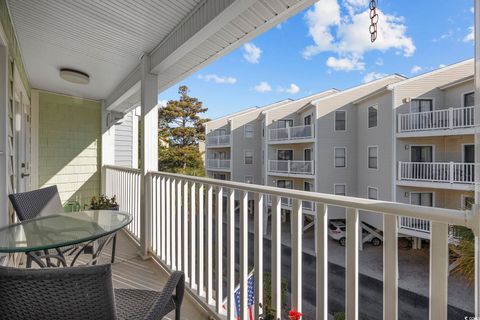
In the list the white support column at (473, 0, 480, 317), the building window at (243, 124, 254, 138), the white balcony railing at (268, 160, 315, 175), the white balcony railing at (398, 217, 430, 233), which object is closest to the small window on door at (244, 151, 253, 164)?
the building window at (243, 124, 254, 138)

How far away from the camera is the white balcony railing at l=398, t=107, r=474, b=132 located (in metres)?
7.31

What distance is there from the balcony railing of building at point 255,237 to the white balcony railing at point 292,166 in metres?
11.1

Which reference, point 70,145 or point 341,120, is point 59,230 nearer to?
point 70,145

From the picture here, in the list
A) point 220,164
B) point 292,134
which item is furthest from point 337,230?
point 220,164

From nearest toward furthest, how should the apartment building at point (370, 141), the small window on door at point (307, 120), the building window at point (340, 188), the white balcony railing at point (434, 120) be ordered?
the white balcony railing at point (434, 120) < the apartment building at point (370, 141) < the building window at point (340, 188) < the small window on door at point (307, 120)

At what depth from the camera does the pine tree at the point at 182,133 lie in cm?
1722

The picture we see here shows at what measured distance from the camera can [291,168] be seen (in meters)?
14.2

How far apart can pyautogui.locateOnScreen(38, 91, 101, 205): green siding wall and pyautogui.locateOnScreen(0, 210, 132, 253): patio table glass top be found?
137 inches

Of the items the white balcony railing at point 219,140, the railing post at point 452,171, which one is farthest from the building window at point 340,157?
the white balcony railing at point 219,140

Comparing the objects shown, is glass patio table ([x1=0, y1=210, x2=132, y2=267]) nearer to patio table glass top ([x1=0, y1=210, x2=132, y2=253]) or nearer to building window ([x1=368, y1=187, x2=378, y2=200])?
patio table glass top ([x1=0, y1=210, x2=132, y2=253])

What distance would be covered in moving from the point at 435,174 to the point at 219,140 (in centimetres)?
1177

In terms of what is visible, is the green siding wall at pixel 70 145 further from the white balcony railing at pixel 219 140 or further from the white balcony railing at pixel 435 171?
the white balcony railing at pixel 219 140

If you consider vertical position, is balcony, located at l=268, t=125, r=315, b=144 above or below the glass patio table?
above

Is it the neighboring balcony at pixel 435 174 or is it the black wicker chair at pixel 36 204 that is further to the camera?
the neighboring balcony at pixel 435 174
